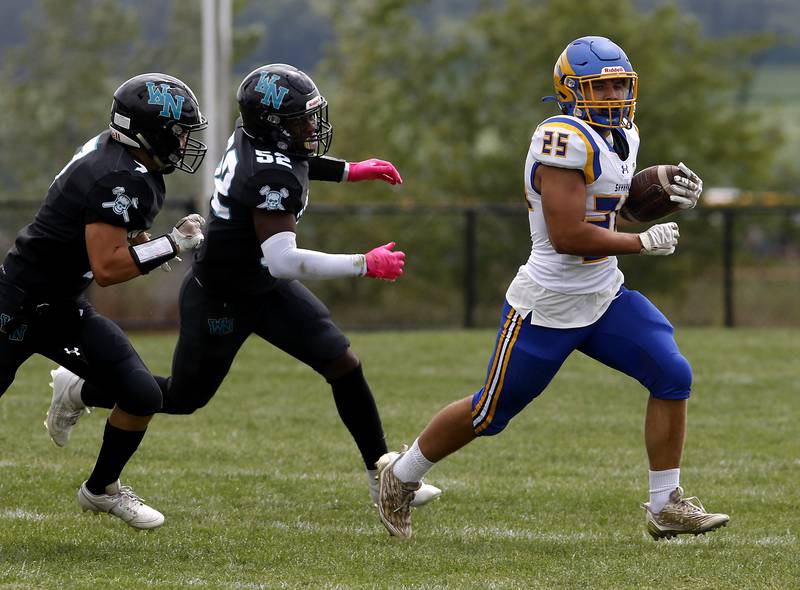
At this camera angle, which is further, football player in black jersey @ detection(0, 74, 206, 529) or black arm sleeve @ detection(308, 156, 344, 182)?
black arm sleeve @ detection(308, 156, 344, 182)

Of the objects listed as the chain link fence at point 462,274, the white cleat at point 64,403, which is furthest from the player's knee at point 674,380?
the chain link fence at point 462,274

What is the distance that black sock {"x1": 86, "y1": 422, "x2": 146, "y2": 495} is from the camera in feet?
17.1

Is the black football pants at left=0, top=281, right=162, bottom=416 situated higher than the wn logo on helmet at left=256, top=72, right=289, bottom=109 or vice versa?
the wn logo on helmet at left=256, top=72, right=289, bottom=109

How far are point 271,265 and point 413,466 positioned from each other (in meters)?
0.99

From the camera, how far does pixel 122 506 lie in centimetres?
521

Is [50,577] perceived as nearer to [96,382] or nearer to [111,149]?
[96,382]

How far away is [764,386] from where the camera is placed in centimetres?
912

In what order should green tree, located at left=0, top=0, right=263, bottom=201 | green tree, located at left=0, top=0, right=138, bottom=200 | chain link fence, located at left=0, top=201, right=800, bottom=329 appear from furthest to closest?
green tree, located at left=0, top=0, right=138, bottom=200 < green tree, located at left=0, top=0, right=263, bottom=201 < chain link fence, located at left=0, top=201, right=800, bottom=329

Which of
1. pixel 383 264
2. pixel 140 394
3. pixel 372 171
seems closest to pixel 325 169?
pixel 372 171

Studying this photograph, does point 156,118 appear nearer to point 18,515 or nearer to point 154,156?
point 154,156

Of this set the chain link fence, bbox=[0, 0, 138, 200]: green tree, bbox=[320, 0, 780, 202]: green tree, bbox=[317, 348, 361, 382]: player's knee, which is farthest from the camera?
bbox=[320, 0, 780, 202]: green tree

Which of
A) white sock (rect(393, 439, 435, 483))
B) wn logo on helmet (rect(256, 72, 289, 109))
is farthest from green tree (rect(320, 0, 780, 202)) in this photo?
wn logo on helmet (rect(256, 72, 289, 109))

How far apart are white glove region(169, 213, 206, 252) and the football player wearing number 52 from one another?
1154mm

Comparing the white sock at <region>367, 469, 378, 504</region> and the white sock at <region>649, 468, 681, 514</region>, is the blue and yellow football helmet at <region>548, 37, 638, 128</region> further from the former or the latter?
the white sock at <region>367, 469, 378, 504</region>
